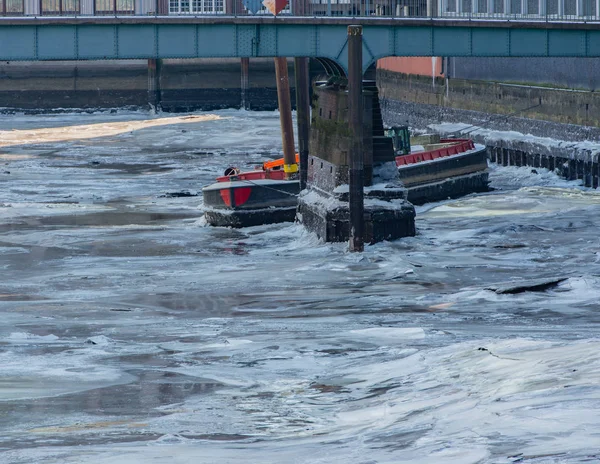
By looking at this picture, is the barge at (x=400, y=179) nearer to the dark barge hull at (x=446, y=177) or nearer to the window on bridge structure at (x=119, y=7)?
the dark barge hull at (x=446, y=177)

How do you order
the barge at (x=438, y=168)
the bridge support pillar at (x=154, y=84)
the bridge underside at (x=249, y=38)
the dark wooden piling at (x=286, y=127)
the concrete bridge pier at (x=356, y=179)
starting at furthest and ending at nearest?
the bridge support pillar at (x=154, y=84) < the barge at (x=438, y=168) < the dark wooden piling at (x=286, y=127) < the bridge underside at (x=249, y=38) < the concrete bridge pier at (x=356, y=179)

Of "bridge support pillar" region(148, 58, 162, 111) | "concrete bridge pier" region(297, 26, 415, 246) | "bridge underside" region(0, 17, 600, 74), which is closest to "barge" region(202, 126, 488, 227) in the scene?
"concrete bridge pier" region(297, 26, 415, 246)

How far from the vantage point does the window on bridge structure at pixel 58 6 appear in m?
93.8

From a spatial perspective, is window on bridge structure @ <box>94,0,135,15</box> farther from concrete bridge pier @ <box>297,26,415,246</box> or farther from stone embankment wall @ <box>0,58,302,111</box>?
concrete bridge pier @ <box>297,26,415,246</box>

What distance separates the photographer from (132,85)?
3994 inches

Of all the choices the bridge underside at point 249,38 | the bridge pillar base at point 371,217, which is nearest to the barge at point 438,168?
the bridge underside at point 249,38

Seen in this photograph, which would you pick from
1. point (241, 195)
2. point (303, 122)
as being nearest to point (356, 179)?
point (303, 122)

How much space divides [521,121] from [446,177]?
1291cm

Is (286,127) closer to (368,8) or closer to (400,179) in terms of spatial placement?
(400,179)

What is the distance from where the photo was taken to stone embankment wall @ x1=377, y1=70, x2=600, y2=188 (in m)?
54.8

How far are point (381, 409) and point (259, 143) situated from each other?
5851 cm

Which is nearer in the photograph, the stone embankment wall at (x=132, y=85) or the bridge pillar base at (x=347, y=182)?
the bridge pillar base at (x=347, y=182)

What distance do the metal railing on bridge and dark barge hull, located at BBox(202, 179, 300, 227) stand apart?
14.9 meters

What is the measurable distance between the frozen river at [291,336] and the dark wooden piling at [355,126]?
1286 mm
